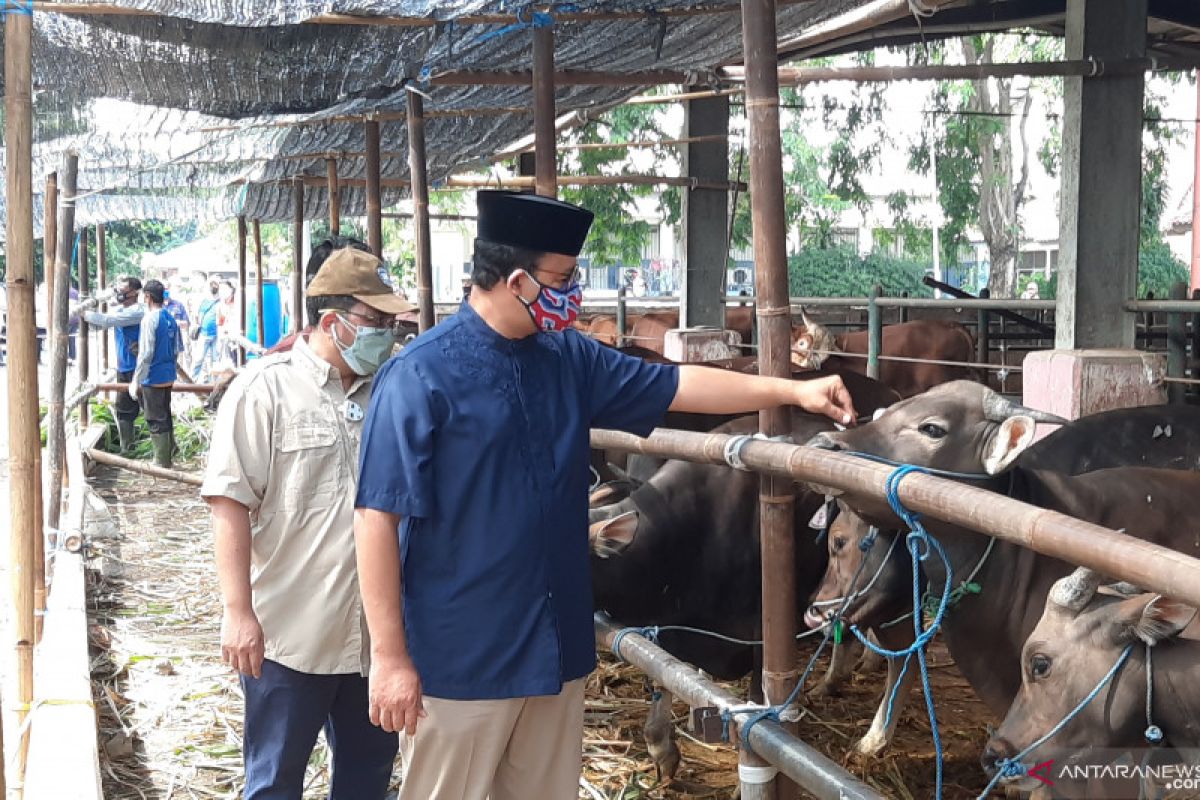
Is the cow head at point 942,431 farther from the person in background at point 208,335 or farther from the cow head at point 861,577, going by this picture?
the person in background at point 208,335

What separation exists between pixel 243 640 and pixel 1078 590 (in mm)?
2171

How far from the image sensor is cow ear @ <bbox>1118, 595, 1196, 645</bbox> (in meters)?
2.59

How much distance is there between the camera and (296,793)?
148 inches

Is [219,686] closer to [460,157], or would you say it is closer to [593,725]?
[593,725]

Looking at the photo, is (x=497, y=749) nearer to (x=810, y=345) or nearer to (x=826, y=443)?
(x=826, y=443)

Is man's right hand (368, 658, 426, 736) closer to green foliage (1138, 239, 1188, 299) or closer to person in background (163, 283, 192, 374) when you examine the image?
person in background (163, 283, 192, 374)

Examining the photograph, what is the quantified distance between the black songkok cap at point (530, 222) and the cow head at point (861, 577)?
168 cm

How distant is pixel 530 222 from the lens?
2904 mm

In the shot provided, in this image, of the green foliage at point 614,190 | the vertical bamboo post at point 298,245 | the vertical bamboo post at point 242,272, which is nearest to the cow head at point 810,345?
the vertical bamboo post at point 298,245

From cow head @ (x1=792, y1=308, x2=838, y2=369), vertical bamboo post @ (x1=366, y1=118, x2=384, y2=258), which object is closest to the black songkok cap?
vertical bamboo post @ (x1=366, y1=118, x2=384, y2=258)

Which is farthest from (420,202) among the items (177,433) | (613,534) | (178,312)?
(178,312)

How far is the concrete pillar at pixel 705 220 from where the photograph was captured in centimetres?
1232

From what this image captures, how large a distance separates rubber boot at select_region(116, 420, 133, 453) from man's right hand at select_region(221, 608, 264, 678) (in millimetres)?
11841

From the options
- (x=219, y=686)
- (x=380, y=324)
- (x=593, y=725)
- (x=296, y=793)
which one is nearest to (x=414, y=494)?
(x=380, y=324)
